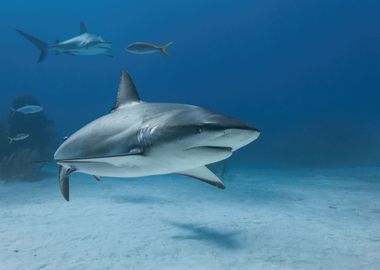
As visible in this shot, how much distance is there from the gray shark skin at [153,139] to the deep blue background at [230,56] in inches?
2117

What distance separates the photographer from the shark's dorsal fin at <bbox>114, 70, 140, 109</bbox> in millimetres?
4402

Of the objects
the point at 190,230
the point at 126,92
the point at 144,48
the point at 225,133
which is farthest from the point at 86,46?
the point at 225,133

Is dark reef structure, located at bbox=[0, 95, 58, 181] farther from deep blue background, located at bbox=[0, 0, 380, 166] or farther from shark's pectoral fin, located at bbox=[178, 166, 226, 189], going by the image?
deep blue background, located at bbox=[0, 0, 380, 166]

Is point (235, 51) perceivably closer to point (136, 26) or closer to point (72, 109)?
point (136, 26)

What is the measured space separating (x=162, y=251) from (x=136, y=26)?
321 feet

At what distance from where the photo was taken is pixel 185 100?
113 meters

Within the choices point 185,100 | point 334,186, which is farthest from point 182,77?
point 334,186

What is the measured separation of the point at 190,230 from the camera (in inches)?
247

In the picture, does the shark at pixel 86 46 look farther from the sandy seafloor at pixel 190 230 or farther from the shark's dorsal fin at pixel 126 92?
the shark's dorsal fin at pixel 126 92

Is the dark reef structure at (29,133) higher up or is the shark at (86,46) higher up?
the shark at (86,46)

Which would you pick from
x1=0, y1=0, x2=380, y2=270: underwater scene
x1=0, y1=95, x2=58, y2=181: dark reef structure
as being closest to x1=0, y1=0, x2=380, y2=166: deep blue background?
x1=0, y1=95, x2=58, y2=181: dark reef structure

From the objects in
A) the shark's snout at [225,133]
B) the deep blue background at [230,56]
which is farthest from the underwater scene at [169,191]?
the deep blue background at [230,56]

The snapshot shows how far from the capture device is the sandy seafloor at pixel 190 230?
466cm

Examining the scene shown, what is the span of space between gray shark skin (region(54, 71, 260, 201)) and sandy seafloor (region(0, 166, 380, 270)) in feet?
4.78
